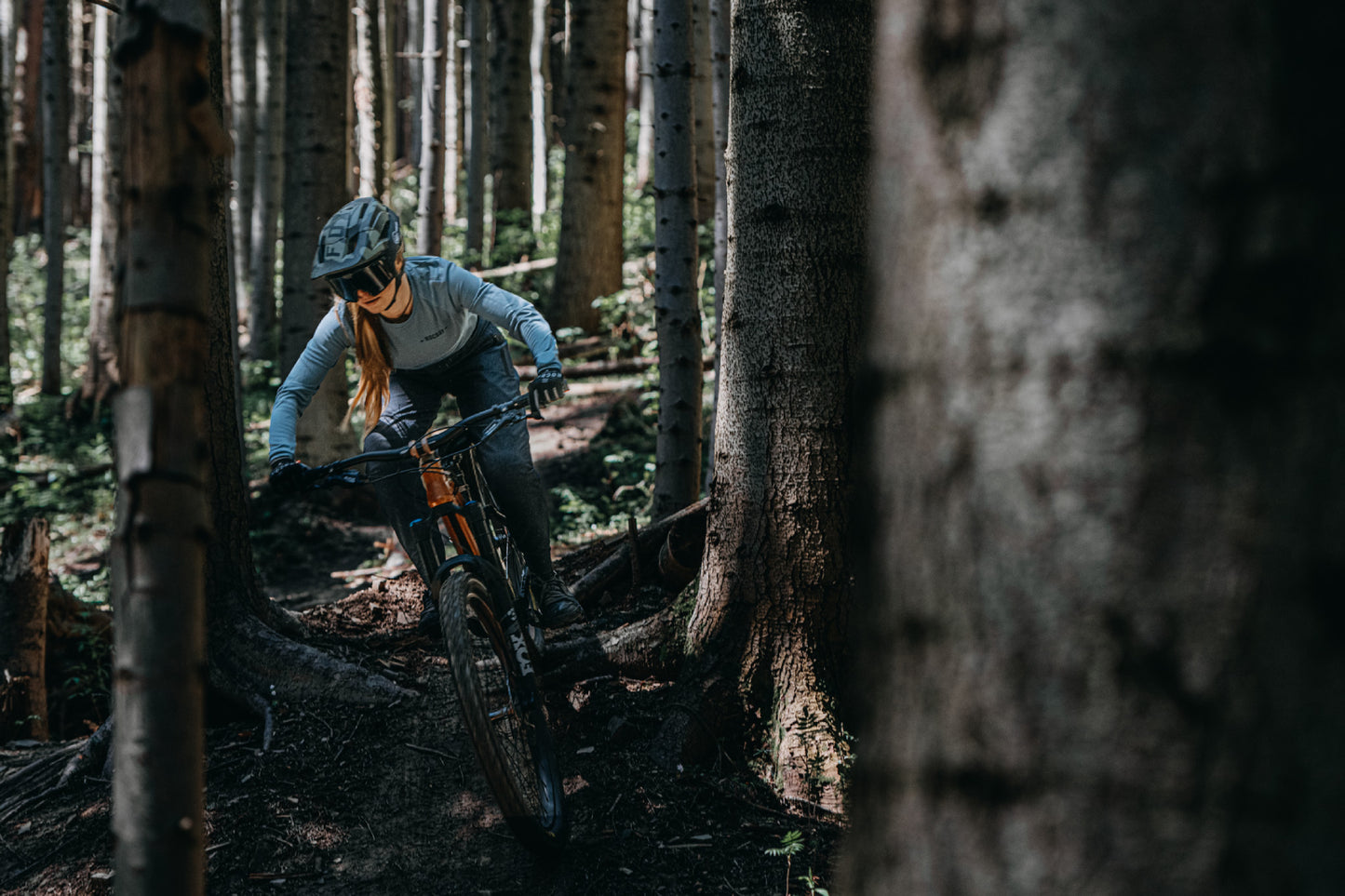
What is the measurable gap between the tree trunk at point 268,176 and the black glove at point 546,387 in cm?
1256

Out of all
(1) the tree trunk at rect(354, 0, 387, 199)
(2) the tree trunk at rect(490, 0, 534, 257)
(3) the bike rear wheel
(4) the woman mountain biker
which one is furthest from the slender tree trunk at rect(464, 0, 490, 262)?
(3) the bike rear wheel

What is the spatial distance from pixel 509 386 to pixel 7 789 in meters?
2.77

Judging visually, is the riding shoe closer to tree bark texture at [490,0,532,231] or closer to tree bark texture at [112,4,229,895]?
tree bark texture at [112,4,229,895]

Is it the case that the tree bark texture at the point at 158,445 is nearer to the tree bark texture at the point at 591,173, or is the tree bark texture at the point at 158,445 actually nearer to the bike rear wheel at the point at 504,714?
the bike rear wheel at the point at 504,714

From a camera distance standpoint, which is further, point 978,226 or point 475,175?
point 475,175

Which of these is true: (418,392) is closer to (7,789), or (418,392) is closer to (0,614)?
(7,789)

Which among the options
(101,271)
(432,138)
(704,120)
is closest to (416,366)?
(432,138)

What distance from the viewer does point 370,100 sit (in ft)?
50.1

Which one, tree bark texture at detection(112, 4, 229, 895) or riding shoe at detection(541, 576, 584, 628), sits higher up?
tree bark texture at detection(112, 4, 229, 895)

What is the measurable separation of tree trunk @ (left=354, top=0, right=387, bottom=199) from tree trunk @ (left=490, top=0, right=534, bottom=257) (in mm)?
1954

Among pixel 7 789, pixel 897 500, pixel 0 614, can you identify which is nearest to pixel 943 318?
pixel 897 500

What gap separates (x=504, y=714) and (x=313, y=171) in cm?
704

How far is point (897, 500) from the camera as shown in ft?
3.39

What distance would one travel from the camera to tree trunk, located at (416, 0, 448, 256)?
10.4 metres
